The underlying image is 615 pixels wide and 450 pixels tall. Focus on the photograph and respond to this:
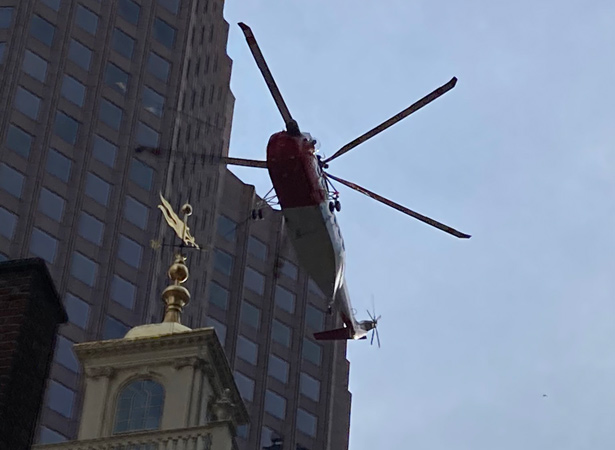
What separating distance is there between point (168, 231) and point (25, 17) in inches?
594

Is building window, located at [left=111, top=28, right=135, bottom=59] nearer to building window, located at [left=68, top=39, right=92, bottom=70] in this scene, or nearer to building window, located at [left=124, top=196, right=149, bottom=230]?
building window, located at [left=68, top=39, right=92, bottom=70]

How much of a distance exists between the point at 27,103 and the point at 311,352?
87.1 ft

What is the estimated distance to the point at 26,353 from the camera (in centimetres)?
2167

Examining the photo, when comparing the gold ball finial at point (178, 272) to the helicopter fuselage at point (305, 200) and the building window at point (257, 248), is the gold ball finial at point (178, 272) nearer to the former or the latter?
the helicopter fuselage at point (305, 200)

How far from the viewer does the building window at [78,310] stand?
90.8 meters

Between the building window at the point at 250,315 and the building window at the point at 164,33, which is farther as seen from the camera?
the building window at the point at 250,315

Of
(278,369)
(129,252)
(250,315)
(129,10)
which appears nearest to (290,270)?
(250,315)

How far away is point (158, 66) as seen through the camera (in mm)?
106375

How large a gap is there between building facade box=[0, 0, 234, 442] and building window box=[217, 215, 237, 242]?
75.6 inches

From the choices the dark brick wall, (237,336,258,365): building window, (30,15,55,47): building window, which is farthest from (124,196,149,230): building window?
the dark brick wall

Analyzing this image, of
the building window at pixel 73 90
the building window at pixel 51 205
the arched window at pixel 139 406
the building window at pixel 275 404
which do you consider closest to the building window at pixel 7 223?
the building window at pixel 51 205

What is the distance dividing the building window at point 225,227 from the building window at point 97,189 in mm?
14950

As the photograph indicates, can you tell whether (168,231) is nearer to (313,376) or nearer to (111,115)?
(111,115)

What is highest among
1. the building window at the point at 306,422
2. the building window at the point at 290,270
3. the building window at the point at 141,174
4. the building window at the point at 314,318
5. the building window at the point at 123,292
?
the building window at the point at 290,270
